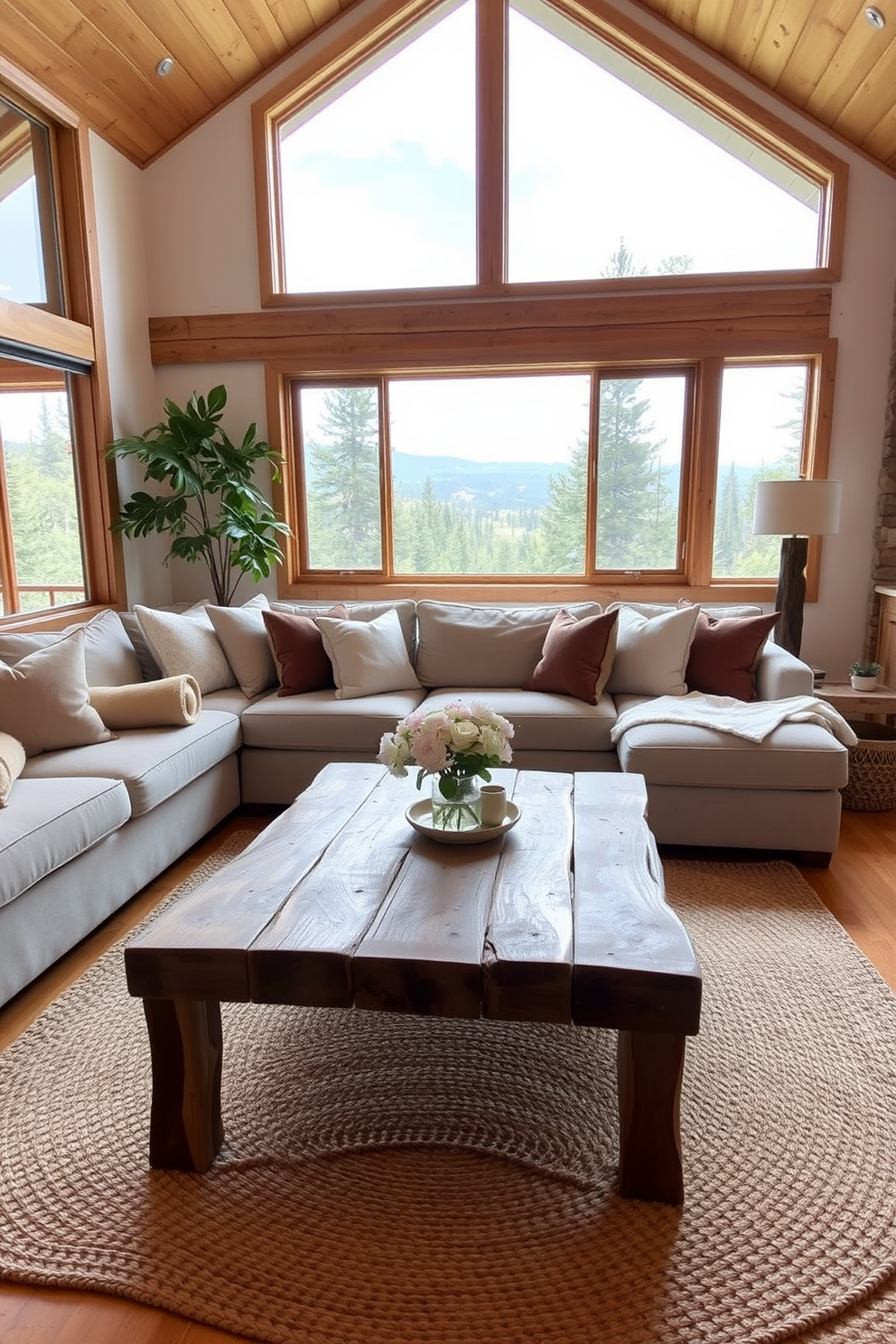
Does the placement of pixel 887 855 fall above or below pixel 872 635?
below

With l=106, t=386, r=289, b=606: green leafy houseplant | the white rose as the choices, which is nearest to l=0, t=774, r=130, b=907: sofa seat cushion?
the white rose

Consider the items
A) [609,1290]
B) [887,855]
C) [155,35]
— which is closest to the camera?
[609,1290]

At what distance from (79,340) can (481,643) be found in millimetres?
2461

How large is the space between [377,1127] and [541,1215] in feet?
1.28

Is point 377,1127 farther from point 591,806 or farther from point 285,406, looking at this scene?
point 285,406

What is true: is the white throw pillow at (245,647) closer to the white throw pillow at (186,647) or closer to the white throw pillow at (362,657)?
the white throw pillow at (186,647)

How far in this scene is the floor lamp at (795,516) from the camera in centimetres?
365

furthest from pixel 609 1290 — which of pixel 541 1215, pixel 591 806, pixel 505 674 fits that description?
pixel 505 674

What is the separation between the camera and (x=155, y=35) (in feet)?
12.2

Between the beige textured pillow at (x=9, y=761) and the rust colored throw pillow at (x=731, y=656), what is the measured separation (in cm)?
265

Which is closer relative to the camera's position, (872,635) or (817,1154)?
(817,1154)

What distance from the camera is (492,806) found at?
2012 millimetres

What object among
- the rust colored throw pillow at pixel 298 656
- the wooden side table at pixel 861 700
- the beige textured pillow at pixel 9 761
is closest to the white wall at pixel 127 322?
the rust colored throw pillow at pixel 298 656

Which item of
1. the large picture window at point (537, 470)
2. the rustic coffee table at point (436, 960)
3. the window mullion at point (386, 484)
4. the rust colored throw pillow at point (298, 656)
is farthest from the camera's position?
the window mullion at point (386, 484)
